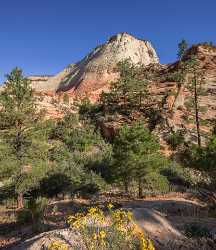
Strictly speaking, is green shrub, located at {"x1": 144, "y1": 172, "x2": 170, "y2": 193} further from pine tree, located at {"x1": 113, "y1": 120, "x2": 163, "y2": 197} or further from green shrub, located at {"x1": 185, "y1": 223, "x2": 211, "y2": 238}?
green shrub, located at {"x1": 185, "y1": 223, "x2": 211, "y2": 238}

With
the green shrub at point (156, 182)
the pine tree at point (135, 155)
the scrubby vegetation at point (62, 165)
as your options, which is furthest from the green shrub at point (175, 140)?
the pine tree at point (135, 155)

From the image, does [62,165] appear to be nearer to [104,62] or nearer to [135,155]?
[135,155]

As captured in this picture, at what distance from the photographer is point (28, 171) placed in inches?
951

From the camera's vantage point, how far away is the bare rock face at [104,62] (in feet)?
284

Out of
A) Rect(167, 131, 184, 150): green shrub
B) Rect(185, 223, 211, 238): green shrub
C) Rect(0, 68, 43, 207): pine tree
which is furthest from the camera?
Rect(167, 131, 184, 150): green shrub

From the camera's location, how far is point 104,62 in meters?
91.8

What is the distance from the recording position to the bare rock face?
3410 inches

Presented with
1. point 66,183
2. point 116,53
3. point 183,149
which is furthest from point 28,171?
point 116,53

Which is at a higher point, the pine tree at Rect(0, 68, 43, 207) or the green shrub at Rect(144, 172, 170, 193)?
the pine tree at Rect(0, 68, 43, 207)

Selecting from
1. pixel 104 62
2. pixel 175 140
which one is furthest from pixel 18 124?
pixel 104 62

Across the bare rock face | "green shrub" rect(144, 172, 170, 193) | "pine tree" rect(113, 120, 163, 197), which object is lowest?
"green shrub" rect(144, 172, 170, 193)

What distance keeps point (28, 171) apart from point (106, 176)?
25.2 ft

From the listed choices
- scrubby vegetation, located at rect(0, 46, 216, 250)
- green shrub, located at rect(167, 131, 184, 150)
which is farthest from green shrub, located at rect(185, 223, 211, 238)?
green shrub, located at rect(167, 131, 184, 150)

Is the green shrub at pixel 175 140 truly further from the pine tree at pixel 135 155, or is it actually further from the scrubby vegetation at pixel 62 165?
the pine tree at pixel 135 155
